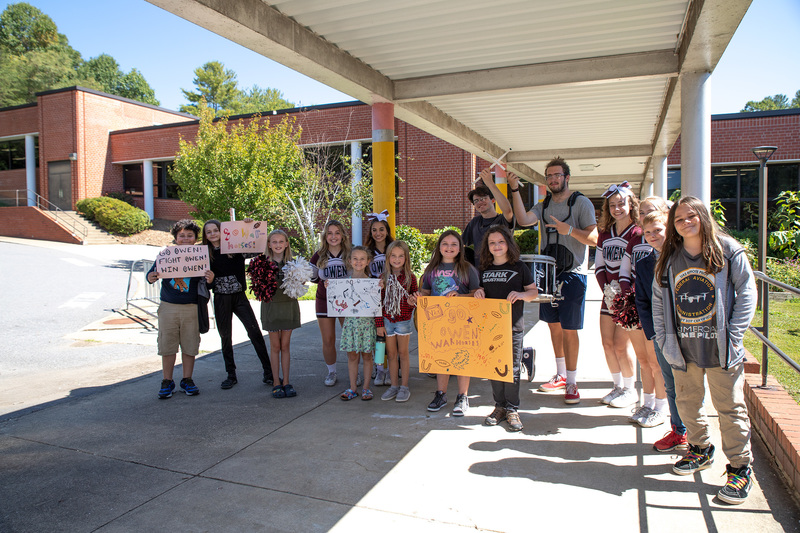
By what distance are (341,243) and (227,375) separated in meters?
2.10

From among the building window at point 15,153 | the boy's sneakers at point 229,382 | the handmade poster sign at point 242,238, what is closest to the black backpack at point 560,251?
the handmade poster sign at point 242,238

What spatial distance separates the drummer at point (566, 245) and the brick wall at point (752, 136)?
17155 mm

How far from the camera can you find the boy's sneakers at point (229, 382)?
223 inches

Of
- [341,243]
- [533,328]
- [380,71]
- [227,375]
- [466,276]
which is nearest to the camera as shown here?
[466,276]

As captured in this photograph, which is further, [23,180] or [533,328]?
[23,180]

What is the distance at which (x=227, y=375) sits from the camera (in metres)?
6.12

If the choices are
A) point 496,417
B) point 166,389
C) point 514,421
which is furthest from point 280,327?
point 514,421

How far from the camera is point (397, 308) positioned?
16.4 feet

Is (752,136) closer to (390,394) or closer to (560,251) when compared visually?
(560,251)

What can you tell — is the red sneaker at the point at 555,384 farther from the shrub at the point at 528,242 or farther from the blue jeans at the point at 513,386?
the shrub at the point at 528,242

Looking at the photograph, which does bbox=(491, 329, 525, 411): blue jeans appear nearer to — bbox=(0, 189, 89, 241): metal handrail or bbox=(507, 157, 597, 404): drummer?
bbox=(507, 157, 597, 404): drummer

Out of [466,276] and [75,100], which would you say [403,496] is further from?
[75,100]

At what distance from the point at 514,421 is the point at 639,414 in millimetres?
1031

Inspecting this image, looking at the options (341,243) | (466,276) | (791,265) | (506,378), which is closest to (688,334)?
(506,378)
